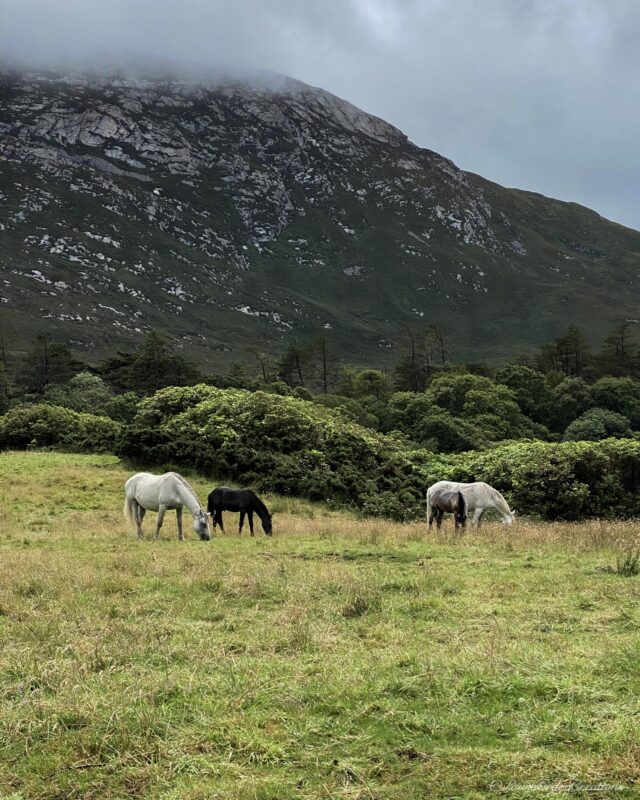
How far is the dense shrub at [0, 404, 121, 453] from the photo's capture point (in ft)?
132

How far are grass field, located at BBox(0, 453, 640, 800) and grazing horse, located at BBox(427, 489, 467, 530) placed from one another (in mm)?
6703

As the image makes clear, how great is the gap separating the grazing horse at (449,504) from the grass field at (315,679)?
264 inches

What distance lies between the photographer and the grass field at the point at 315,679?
4723mm

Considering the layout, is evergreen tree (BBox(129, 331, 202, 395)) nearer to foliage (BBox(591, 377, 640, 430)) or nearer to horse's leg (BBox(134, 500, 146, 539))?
foliage (BBox(591, 377, 640, 430))

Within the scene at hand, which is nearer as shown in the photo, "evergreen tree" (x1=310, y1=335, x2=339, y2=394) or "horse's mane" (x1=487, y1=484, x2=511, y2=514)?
"horse's mane" (x1=487, y1=484, x2=511, y2=514)

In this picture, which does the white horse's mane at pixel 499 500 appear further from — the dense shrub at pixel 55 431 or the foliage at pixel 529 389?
the foliage at pixel 529 389

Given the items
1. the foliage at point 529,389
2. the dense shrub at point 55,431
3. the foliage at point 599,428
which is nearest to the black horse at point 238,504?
the dense shrub at point 55,431

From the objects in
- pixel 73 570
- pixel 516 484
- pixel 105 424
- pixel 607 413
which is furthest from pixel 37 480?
pixel 607 413

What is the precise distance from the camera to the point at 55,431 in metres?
41.8

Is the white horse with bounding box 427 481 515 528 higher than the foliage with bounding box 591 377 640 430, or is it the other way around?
the foliage with bounding box 591 377 640 430

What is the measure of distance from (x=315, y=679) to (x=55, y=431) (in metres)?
39.6

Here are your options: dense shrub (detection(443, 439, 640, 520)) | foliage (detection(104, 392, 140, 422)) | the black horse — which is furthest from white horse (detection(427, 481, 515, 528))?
foliage (detection(104, 392, 140, 422))

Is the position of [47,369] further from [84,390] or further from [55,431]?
[55,431]

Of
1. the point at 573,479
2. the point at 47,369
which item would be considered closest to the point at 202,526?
the point at 573,479
